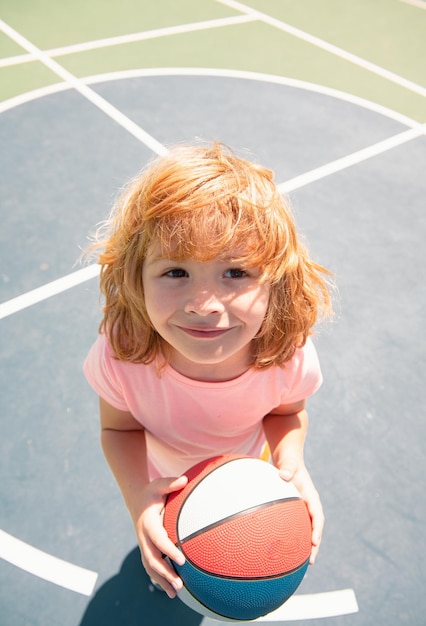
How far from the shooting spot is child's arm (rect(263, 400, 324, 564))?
2.20 metres

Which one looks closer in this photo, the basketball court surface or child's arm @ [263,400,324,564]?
child's arm @ [263,400,324,564]

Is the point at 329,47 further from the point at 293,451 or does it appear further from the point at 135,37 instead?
the point at 293,451

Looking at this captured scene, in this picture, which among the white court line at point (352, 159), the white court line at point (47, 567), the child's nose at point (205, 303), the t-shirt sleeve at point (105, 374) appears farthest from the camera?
the white court line at point (352, 159)

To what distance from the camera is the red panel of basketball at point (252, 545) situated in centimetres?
194

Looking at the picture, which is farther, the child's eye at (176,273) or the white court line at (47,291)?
the white court line at (47,291)

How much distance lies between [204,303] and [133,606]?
188cm

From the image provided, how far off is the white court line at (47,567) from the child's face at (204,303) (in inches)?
65.8

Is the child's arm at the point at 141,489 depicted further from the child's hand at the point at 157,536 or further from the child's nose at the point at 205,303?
the child's nose at the point at 205,303

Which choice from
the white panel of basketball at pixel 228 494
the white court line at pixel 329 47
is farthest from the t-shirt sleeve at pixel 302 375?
the white court line at pixel 329 47

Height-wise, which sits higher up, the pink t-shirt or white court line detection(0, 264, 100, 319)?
the pink t-shirt

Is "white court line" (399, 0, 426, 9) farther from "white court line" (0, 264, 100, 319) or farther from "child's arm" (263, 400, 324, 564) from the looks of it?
"child's arm" (263, 400, 324, 564)

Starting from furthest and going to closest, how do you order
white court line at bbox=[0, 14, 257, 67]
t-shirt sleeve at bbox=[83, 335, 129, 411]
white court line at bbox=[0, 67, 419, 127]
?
white court line at bbox=[0, 14, 257, 67] → white court line at bbox=[0, 67, 419, 127] → t-shirt sleeve at bbox=[83, 335, 129, 411]

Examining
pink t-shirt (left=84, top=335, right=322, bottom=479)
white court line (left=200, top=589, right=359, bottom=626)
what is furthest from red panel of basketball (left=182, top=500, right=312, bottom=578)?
white court line (left=200, top=589, right=359, bottom=626)

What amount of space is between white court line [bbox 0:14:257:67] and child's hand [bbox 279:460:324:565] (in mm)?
6766
